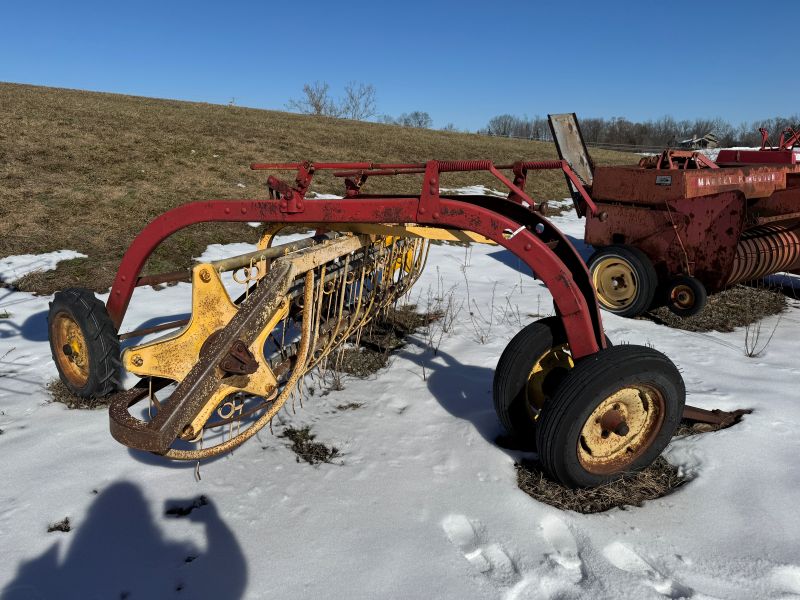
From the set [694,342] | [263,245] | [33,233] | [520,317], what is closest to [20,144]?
[33,233]

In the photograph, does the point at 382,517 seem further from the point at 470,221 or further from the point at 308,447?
the point at 470,221

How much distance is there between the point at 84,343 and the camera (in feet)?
10.5

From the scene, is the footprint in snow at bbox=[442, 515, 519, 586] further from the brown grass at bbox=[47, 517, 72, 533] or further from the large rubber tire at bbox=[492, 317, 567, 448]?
the brown grass at bbox=[47, 517, 72, 533]

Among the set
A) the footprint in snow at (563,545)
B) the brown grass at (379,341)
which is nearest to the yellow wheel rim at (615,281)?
the brown grass at (379,341)

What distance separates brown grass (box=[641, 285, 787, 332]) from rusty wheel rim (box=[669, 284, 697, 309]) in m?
0.23

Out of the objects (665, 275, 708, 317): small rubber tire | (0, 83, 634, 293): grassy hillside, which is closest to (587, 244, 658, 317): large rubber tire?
(665, 275, 708, 317): small rubber tire

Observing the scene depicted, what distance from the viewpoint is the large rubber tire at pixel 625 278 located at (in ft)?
17.0

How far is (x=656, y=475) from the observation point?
2611mm

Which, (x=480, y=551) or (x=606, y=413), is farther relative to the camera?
(x=606, y=413)

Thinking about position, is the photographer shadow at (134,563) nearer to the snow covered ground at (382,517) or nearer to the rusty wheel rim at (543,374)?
the snow covered ground at (382,517)

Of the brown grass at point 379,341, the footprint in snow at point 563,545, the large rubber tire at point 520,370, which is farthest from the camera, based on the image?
the brown grass at point 379,341

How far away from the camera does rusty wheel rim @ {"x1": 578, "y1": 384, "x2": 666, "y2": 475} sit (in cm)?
242

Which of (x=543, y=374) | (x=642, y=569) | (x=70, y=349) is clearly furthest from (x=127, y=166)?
(x=642, y=569)

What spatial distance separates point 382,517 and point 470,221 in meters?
1.40
